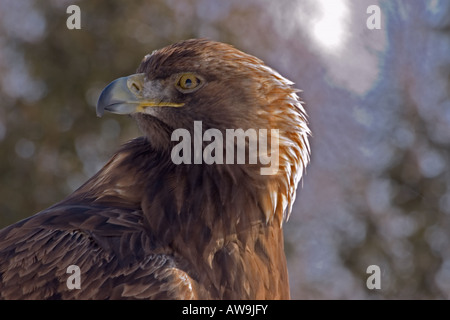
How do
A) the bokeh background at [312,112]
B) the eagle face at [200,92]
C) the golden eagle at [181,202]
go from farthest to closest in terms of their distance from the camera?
the bokeh background at [312,112] → the eagle face at [200,92] → the golden eagle at [181,202]

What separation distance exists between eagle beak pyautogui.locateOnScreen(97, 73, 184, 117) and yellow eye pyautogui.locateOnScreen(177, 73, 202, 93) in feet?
0.24

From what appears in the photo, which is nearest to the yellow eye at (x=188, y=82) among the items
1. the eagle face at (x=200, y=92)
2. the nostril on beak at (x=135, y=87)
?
the eagle face at (x=200, y=92)

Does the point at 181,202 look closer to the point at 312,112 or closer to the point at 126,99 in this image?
the point at 126,99

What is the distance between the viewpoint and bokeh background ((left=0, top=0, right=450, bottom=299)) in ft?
29.4

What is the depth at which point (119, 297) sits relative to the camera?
2576 mm

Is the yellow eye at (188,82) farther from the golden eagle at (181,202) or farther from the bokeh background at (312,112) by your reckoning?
the bokeh background at (312,112)

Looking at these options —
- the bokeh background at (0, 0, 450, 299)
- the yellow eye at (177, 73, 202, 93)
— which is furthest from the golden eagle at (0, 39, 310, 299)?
the bokeh background at (0, 0, 450, 299)

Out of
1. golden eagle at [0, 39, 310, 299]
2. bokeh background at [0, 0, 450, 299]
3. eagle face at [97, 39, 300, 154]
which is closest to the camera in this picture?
golden eagle at [0, 39, 310, 299]

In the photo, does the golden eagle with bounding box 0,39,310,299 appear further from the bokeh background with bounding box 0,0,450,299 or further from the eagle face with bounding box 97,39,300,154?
the bokeh background with bounding box 0,0,450,299

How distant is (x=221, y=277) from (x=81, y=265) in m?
0.54

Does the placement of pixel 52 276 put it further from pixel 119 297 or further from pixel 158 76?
pixel 158 76

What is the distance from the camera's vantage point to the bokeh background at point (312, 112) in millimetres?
8953
